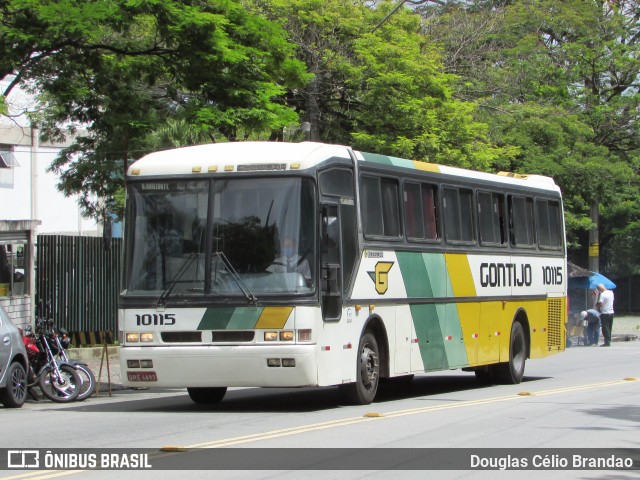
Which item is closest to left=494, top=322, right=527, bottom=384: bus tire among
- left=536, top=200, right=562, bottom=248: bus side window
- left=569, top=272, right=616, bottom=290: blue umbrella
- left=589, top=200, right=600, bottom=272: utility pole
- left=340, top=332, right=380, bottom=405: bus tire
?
left=536, top=200, right=562, bottom=248: bus side window

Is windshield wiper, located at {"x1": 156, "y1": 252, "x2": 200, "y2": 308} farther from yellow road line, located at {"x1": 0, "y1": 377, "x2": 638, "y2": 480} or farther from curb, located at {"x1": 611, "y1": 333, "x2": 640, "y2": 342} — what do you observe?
curb, located at {"x1": 611, "y1": 333, "x2": 640, "y2": 342}

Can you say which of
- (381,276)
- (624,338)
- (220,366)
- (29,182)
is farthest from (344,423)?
(29,182)

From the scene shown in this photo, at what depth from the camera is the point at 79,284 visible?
1017 inches

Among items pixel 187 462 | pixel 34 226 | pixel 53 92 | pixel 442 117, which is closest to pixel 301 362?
pixel 187 462

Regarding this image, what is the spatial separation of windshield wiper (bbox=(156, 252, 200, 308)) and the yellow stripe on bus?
1.17m

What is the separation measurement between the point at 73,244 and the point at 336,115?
9709mm

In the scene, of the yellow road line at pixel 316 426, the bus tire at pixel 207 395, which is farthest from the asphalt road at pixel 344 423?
the bus tire at pixel 207 395

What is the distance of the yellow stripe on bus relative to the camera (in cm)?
1323

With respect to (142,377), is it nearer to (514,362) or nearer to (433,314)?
(433,314)

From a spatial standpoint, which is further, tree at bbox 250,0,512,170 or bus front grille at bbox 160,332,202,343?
tree at bbox 250,0,512,170

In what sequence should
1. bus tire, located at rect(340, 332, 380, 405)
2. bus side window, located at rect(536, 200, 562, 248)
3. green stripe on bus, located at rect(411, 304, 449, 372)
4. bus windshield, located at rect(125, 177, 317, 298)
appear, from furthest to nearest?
1. bus side window, located at rect(536, 200, 562, 248)
2. green stripe on bus, located at rect(411, 304, 449, 372)
3. bus tire, located at rect(340, 332, 380, 405)
4. bus windshield, located at rect(125, 177, 317, 298)

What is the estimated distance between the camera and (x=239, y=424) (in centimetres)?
1241

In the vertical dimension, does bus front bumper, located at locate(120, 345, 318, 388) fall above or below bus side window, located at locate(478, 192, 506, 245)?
below

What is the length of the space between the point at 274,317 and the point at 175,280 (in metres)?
1.39
